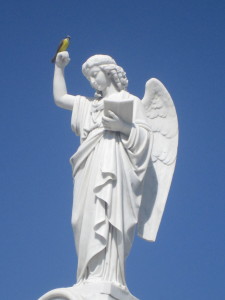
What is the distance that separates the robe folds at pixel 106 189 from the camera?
1075 centimetres

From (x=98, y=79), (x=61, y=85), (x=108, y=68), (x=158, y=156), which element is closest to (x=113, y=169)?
(x=158, y=156)

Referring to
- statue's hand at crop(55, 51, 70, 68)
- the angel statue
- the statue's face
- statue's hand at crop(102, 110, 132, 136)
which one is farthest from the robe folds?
statue's hand at crop(55, 51, 70, 68)

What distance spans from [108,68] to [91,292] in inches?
134

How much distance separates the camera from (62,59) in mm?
12195

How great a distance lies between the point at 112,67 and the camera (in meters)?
12.0

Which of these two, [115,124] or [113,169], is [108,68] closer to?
[115,124]

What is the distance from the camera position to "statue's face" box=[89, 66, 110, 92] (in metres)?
12.0

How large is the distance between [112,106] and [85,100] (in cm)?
113

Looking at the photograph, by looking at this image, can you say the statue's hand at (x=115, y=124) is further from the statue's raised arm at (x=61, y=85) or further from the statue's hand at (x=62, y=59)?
the statue's hand at (x=62, y=59)

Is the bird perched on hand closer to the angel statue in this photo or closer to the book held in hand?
the angel statue

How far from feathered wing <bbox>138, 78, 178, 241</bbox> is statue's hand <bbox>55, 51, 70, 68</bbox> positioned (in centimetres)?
128

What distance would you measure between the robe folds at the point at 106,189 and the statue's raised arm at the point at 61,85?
32 centimetres

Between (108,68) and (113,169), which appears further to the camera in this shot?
(108,68)

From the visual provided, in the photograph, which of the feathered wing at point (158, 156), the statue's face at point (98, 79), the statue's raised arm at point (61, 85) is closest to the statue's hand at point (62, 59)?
the statue's raised arm at point (61, 85)
